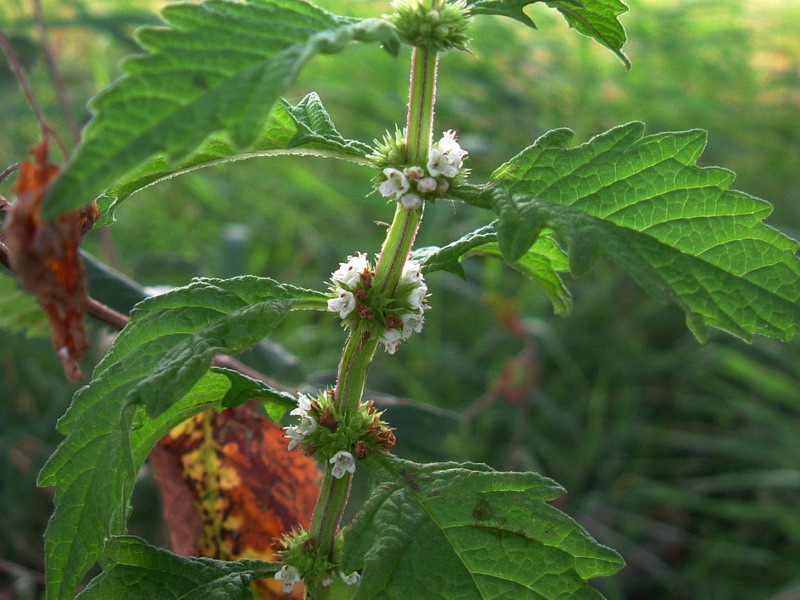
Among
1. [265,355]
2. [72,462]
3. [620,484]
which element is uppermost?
[72,462]

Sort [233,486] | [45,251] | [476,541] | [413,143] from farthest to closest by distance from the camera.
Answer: [233,486]
[413,143]
[476,541]
[45,251]

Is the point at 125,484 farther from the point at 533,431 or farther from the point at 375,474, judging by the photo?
the point at 533,431

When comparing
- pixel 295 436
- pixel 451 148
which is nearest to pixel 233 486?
pixel 295 436

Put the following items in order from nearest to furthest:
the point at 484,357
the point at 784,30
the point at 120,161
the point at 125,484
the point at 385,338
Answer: the point at 120,161
the point at 125,484
the point at 385,338
the point at 484,357
the point at 784,30

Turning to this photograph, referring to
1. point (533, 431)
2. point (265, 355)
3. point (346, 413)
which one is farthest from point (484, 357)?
point (346, 413)

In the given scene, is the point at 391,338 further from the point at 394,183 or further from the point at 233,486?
the point at 233,486

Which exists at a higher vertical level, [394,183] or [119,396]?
[394,183]
